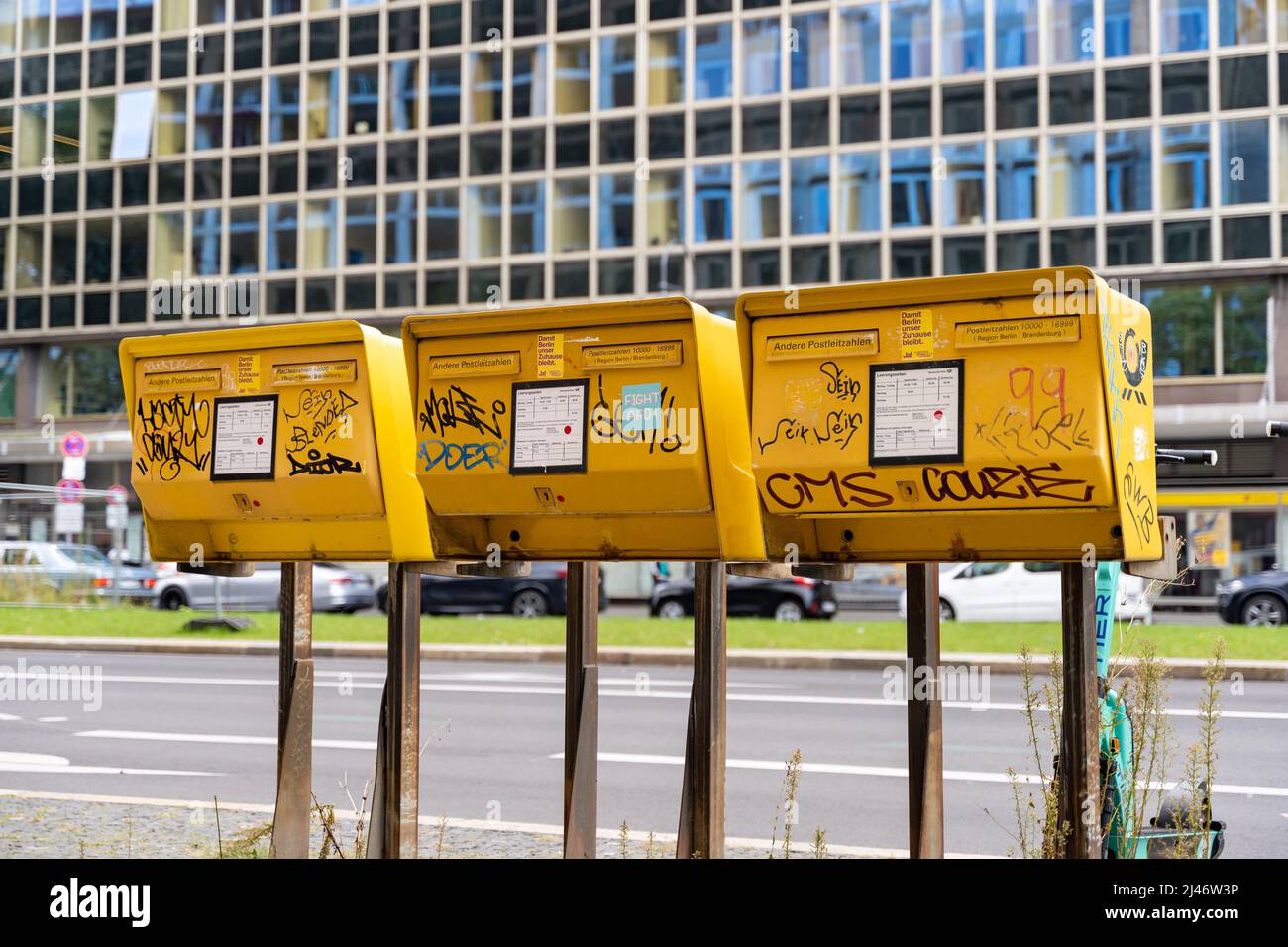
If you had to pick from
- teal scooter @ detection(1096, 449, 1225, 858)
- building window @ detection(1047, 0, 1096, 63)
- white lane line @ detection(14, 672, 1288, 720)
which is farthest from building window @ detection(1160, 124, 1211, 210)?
teal scooter @ detection(1096, 449, 1225, 858)

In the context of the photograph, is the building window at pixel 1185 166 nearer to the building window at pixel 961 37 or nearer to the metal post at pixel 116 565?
the building window at pixel 961 37

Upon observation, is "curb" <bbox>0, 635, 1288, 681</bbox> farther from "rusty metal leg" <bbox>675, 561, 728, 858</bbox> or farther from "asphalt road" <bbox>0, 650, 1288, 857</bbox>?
"rusty metal leg" <bbox>675, 561, 728, 858</bbox>

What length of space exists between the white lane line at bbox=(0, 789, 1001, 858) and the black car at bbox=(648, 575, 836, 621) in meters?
19.2

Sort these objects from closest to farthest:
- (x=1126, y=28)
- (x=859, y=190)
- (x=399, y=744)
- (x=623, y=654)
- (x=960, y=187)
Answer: (x=399, y=744) → (x=623, y=654) → (x=1126, y=28) → (x=960, y=187) → (x=859, y=190)

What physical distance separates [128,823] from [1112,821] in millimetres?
4491

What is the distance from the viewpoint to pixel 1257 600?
23.2m

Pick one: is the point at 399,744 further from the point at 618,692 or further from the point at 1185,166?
the point at 1185,166

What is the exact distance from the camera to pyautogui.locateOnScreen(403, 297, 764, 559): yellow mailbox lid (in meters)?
4.05

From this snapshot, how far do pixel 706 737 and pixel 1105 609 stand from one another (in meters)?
1.33

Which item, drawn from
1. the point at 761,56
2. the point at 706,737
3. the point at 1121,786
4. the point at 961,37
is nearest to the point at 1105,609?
the point at 1121,786

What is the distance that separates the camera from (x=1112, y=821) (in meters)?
4.30

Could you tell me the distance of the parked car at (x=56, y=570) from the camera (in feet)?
78.6
